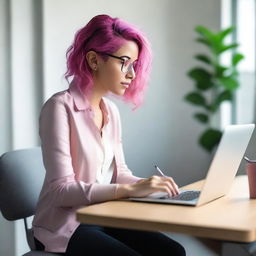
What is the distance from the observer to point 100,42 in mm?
1755

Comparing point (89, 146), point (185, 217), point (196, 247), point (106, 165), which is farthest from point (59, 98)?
point (196, 247)

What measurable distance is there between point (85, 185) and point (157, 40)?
1.99 meters

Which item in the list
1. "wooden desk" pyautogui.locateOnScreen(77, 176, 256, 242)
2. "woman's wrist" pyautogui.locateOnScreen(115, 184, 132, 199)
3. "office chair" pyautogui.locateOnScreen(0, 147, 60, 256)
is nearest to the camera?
"wooden desk" pyautogui.locateOnScreen(77, 176, 256, 242)

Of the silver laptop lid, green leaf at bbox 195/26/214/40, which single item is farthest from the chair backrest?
green leaf at bbox 195/26/214/40

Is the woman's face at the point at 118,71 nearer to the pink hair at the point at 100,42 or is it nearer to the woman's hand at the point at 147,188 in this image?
the pink hair at the point at 100,42

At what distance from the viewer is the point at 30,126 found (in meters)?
2.90

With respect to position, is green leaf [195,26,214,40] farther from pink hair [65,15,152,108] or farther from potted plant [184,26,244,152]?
pink hair [65,15,152,108]

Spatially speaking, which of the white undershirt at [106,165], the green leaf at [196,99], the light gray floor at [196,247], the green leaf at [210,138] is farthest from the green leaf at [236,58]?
the white undershirt at [106,165]

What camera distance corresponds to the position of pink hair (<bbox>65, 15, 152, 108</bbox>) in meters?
1.74

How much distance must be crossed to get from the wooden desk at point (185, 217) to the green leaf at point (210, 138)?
169 cm

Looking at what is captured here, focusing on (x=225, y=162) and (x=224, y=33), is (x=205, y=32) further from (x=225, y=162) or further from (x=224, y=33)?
(x=225, y=162)

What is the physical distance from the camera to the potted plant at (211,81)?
3.24 metres

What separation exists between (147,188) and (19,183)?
0.59 metres

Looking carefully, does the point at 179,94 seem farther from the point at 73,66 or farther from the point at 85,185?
the point at 85,185
